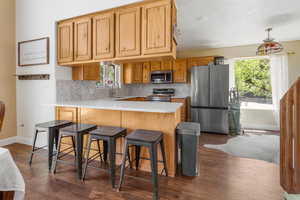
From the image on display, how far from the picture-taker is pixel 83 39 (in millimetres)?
2752

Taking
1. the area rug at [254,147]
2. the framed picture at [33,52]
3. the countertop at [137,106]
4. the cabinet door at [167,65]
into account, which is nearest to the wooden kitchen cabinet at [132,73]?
Result: the cabinet door at [167,65]

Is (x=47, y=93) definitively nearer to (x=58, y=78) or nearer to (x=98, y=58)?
(x=58, y=78)

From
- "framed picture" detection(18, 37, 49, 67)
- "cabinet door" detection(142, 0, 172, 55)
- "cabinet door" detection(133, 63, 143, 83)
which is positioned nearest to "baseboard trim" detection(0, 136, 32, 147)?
"framed picture" detection(18, 37, 49, 67)

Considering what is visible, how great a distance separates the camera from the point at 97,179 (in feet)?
6.66

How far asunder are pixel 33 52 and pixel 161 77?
327 cm

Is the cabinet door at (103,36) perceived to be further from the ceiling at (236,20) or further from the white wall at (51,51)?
the ceiling at (236,20)

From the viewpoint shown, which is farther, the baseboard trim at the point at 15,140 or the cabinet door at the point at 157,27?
the baseboard trim at the point at 15,140

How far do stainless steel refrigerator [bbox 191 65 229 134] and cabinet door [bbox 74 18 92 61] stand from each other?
2.91 metres

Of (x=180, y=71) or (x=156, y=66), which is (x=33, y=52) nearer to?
(x=156, y=66)

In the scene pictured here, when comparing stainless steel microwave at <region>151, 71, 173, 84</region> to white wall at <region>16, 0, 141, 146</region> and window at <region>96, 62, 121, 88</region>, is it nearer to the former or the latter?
window at <region>96, 62, 121, 88</region>

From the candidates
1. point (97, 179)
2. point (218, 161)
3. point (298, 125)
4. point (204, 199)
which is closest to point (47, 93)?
point (97, 179)

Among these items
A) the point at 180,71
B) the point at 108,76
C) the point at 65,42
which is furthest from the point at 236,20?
the point at 65,42

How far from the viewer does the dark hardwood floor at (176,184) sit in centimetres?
172

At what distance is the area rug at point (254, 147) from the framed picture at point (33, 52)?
140 inches
